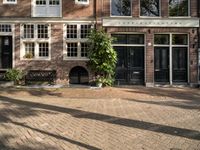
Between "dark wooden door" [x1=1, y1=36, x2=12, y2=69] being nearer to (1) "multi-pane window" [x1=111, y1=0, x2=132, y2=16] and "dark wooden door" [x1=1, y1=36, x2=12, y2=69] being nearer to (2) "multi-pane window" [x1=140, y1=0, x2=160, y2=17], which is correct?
(1) "multi-pane window" [x1=111, y1=0, x2=132, y2=16]

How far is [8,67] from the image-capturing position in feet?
75.9

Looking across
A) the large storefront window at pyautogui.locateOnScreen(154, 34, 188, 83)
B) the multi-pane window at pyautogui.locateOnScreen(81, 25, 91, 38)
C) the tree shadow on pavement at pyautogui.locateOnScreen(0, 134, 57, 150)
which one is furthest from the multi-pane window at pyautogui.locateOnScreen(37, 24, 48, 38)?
the tree shadow on pavement at pyautogui.locateOnScreen(0, 134, 57, 150)

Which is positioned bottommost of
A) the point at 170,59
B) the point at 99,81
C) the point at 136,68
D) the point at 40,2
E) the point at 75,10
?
the point at 99,81

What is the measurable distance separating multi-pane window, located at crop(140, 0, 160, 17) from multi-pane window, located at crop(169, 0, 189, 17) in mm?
842

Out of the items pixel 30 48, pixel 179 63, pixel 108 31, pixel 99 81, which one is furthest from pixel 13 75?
pixel 179 63

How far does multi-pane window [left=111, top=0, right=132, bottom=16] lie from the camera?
2311 cm

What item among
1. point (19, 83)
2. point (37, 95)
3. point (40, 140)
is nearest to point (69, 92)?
point (37, 95)

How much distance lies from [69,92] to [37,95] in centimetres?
174

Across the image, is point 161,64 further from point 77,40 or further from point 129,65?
point 77,40

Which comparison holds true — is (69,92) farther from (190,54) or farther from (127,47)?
(190,54)

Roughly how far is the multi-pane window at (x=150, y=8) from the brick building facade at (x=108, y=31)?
7 cm

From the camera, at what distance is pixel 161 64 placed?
23.2 m

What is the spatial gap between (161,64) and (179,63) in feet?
3.76

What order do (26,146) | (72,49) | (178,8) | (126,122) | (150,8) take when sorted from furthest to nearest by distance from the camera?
(178,8) < (150,8) < (72,49) < (126,122) < (26,146)
